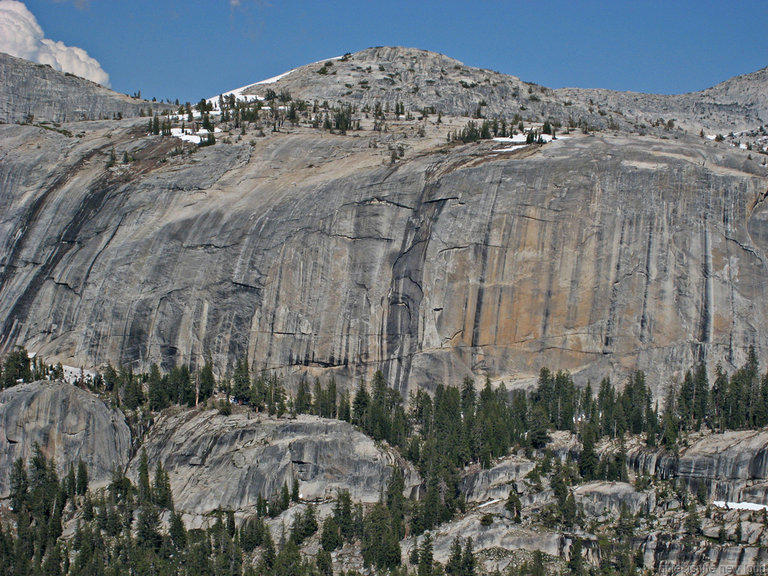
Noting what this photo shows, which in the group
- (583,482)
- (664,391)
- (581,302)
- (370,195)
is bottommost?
(583,482)

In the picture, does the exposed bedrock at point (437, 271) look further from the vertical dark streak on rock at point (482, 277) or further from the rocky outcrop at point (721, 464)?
the rocky outcrop at point (721, 464)

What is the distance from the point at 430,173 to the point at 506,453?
32648 mm

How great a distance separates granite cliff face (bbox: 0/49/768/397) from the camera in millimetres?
122500

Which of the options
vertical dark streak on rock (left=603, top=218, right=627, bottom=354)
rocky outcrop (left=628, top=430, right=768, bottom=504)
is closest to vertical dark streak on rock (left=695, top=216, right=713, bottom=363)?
vertical dark streak on rock (left=603, top=218, right=627, bottom=354)

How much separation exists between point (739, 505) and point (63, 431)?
62620 millimetres

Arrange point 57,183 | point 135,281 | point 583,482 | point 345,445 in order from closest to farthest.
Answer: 1. point 583,482
2. point 345,445
3. point 135,281
4. point 57,183

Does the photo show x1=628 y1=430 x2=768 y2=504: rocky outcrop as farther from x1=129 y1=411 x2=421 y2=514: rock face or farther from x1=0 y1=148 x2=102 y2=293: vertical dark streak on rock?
x1=0 y1=148 x2=102 y2=293: vertical dark streak on rock

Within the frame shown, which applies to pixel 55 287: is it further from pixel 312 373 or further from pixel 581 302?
pixel 581 302

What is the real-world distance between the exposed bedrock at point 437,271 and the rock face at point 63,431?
1138 centimetres

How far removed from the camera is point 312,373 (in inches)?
5037

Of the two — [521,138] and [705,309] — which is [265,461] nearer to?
[705,309]

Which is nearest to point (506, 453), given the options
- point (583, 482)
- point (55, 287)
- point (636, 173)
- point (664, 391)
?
point (583, 482)

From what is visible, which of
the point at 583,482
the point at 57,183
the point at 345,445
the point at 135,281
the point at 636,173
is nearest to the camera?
the point at 583,482

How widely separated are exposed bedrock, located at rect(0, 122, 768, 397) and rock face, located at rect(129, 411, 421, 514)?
10847mm
